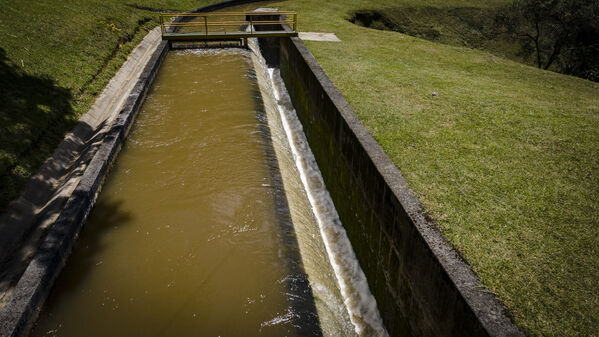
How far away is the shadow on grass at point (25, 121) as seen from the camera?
6.85 metres

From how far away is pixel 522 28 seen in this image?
2162 cm

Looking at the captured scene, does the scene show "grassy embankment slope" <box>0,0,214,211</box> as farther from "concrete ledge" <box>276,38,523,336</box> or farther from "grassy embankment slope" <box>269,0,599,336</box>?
"grassy embankment slope" <box>269,0,599,336</box>

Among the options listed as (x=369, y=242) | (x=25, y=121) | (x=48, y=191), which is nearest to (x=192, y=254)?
(x=369, y=242)

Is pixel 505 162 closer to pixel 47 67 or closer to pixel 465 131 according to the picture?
pixel 465 131

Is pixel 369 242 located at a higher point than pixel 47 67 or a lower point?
lower

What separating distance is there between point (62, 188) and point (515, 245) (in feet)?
24.6

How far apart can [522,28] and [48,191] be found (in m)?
24.4

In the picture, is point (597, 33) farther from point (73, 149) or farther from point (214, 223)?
point (73, 149)

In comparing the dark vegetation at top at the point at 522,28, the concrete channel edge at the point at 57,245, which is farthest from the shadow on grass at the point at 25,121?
the dark vegetation at top at the point at 522,28

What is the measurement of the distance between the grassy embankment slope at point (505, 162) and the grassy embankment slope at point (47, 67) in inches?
269

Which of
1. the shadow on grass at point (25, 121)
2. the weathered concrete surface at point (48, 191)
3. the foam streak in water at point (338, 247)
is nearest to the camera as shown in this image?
the weathered concrete surface at point (48, 191)

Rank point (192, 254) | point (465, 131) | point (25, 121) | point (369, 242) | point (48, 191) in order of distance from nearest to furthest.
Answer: point (192, 254) → point (369, 242) → point (48, 191) → point (465, 131) → point (25, 121)

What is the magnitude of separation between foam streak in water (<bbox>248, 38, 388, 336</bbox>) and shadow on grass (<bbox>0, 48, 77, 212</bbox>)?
567 cm

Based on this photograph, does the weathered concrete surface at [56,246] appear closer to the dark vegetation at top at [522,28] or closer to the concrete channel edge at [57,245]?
the concrete channel edge at [57,245]
